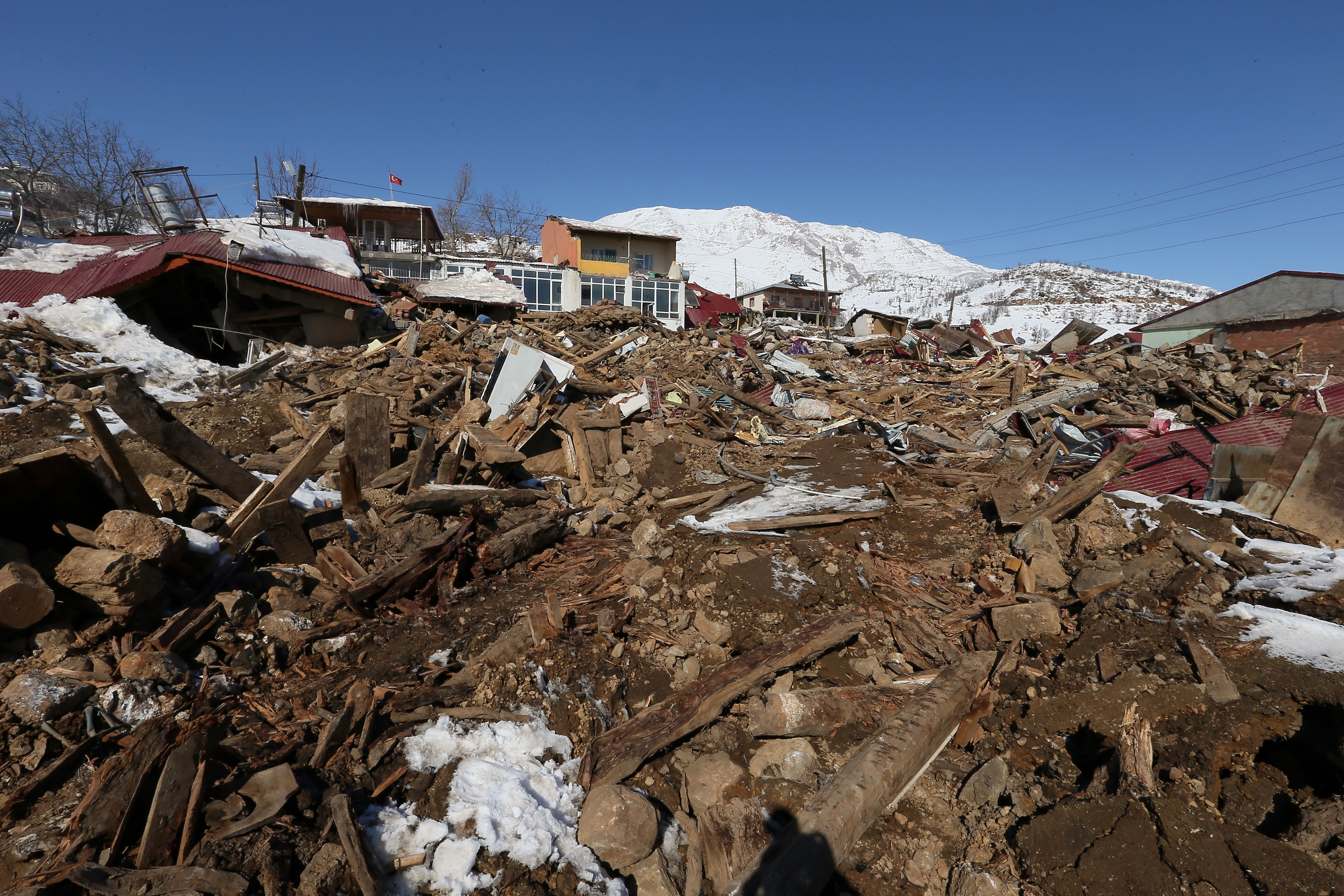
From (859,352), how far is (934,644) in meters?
22.4

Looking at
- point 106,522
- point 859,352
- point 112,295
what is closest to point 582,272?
point 859,352

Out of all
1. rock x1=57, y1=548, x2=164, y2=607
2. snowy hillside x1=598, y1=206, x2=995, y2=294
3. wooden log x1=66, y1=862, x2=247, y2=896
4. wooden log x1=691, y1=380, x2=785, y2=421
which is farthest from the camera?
snowy hillside x1=598, y1=206, x2=995, y2=294

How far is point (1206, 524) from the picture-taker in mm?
5762

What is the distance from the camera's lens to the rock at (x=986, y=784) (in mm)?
3471

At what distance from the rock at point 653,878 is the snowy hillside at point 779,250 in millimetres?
89990

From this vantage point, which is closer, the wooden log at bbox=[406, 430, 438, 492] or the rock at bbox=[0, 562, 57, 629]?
the rock at bbox=[0, 562, 57, 629]

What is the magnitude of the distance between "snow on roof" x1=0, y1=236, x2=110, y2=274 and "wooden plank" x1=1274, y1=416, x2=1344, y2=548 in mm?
22517

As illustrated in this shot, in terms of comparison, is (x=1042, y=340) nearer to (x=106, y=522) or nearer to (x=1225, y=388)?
(x=1225, y=388)

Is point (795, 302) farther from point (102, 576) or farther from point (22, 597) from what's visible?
point (22, 597)

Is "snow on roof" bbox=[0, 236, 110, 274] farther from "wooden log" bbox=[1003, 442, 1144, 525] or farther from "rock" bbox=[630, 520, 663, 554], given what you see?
"wooden log" bbox=[1003, 442, 1144, 525]

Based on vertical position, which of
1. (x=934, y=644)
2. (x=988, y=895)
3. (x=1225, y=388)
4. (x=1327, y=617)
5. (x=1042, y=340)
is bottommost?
(x=988, y=895)

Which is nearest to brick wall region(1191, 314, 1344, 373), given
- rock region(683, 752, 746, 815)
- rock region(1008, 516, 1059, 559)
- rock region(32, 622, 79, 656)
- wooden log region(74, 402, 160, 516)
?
rock region(1008, 516, 1059, 559)

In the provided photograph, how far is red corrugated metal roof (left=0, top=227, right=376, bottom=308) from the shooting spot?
12023mm

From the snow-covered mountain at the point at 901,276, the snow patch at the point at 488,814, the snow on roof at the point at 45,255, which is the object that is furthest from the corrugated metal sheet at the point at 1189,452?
the snow-covered mountain at the point at 901,276
